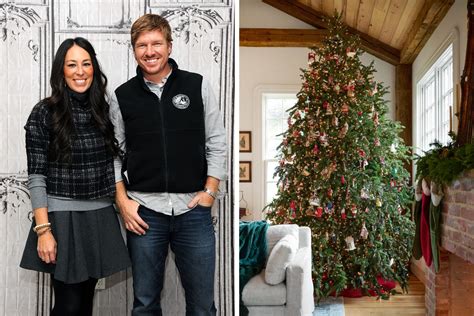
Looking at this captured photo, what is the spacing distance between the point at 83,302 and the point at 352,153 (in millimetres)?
4498

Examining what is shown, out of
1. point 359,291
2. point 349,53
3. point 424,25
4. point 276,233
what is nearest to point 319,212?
point 359,291

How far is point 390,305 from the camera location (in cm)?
646

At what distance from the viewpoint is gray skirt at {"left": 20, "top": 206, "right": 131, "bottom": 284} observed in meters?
2.56

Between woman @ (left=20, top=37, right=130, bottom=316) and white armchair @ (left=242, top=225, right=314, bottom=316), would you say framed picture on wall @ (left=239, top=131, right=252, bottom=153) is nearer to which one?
white armchair @ (left=242, top=225, right=314, bottom=316)

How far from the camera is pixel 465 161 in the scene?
445 cm

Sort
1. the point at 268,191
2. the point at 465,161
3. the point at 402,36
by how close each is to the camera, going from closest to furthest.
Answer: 1. the point at 465,161
2. the point at 402,36
3. the point at 268,191

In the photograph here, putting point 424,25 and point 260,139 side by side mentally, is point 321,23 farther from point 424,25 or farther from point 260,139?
point 424,25

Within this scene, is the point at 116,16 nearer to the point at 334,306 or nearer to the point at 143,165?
the point at 143,165

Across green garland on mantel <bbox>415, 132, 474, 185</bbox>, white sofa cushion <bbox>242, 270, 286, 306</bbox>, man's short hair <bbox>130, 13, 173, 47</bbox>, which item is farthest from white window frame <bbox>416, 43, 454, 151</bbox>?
man's short hair <bbox>130, 13, 173, 47</bbox>

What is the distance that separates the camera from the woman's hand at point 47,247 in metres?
2.53

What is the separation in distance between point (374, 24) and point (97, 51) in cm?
629

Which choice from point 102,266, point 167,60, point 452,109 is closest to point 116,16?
point 167,60

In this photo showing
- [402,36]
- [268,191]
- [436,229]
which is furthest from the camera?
[268,191]

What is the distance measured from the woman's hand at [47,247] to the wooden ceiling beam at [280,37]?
7.41 meters
